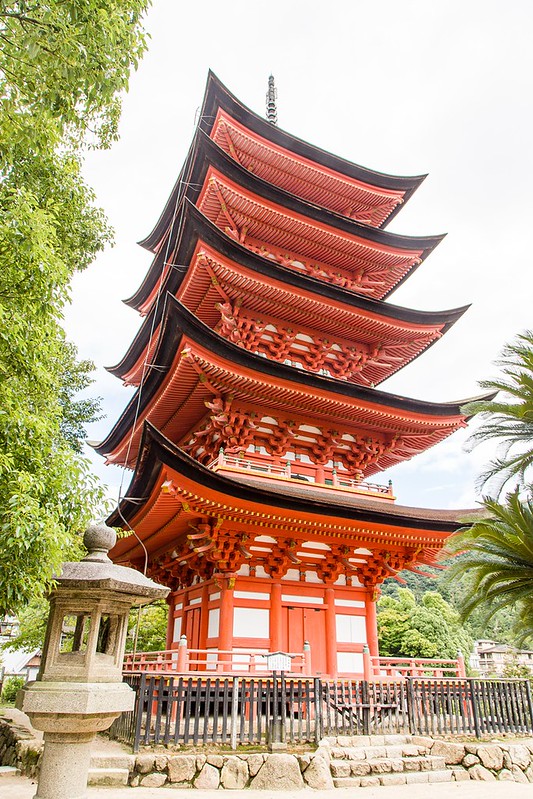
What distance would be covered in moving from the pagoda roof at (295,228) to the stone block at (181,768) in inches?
527

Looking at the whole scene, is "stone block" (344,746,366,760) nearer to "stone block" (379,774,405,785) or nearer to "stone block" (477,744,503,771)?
"stone block" (379,774,405,785)

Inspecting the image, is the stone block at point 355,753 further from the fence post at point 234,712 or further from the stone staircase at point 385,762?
the fence post at point 234,712

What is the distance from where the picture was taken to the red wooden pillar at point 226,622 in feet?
35.7

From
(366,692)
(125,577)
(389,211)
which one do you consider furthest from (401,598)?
(125,577)

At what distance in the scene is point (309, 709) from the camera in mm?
8883

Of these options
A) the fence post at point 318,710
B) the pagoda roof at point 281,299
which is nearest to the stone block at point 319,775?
the fence post at point 318,710

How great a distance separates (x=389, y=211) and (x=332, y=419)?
946 centimetres

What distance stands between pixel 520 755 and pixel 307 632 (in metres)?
4.64

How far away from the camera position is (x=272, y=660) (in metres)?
8.99

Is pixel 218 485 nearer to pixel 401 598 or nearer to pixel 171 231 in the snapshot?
pixel 171 231

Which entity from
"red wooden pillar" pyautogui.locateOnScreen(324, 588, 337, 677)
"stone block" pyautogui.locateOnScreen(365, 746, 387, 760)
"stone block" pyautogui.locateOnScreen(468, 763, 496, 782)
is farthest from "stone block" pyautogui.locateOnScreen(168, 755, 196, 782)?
"stone block" pyautogui.locateOnScreen(468, 763, 496, 782)

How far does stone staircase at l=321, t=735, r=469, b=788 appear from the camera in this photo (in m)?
8.36

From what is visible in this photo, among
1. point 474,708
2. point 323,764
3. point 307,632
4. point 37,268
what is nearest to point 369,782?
point 323,764

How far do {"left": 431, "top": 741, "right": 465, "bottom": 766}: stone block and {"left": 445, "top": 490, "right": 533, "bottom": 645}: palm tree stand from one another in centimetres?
310
